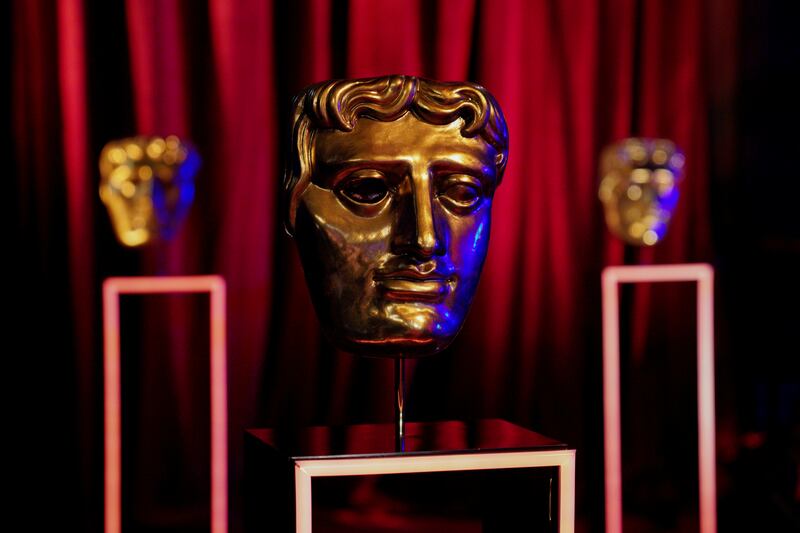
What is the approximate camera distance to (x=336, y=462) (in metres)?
1.34

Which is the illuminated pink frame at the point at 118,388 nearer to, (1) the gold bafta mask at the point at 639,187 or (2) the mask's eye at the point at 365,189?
(2) the mask's eye at the point at 365,189

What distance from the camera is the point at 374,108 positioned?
1424 millimetres

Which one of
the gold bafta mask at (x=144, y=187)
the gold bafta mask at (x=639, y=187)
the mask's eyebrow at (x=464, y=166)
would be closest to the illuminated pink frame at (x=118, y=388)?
the gold bafta mask at (x=144, y=187)

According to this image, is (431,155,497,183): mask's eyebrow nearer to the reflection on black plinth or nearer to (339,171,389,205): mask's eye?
(339,171,389,205): mask's eye

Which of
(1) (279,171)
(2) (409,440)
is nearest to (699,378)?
(2) (409,440)

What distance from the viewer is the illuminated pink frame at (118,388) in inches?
65.3

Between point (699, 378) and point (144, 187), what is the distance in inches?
46.6

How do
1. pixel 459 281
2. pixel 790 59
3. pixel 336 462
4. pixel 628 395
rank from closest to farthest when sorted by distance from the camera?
pixel 336 462, pixel 459 281, pixel 628 395, pixel 790 59

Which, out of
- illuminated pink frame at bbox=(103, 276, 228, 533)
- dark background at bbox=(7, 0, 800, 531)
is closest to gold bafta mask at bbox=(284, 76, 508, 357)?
illuminated pink frame at bbox=(103, 276, 228, 533)

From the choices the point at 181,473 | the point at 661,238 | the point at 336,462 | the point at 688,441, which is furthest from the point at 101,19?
the point at 688,441

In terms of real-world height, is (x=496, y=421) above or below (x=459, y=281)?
below

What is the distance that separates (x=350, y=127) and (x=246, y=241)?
688mm

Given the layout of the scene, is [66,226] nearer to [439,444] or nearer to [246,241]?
[246,241]

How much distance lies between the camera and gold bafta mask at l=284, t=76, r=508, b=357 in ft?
4.61
